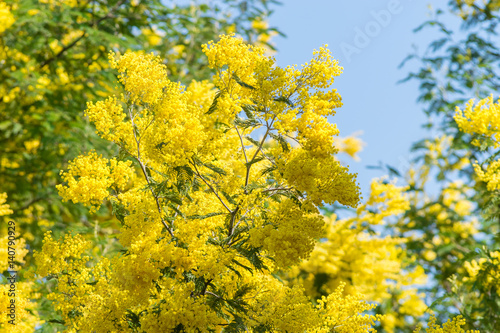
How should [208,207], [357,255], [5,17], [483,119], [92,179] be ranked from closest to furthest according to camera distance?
[92,179] → [208,207] → [483,119] → [357,255] → [5,17]

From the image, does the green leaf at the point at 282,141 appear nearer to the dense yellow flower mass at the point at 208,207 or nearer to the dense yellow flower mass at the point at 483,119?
the dense yellow flower mass at the point at 208,207

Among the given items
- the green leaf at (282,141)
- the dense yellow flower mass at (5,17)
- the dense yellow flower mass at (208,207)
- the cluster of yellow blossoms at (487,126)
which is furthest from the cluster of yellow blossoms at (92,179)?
the dense yellow flower mass at (5,17)

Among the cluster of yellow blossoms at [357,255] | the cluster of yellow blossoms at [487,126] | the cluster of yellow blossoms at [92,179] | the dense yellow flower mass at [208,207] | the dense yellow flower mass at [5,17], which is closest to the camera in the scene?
the dense yellow flower mass at [208,207]

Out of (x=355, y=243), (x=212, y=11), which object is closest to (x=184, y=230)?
(x=355, y=243)

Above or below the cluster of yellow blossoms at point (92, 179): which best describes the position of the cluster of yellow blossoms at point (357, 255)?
above

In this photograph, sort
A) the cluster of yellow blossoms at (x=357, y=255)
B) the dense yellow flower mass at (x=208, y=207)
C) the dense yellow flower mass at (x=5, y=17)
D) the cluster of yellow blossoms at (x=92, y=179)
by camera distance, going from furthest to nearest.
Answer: the dense yellow flower mass at (x=5, y=17)
the cluster of yellow blossoms at (x=357, y=255)
the cluster of yellow blossoms at (x=92, y=179)
the dense yellow flower mass at (x=208, y=207)

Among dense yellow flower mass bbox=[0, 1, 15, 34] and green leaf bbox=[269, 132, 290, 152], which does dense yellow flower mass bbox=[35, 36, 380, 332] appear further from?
dense yellow flower mass bbox=[0, 1, 15, 34]

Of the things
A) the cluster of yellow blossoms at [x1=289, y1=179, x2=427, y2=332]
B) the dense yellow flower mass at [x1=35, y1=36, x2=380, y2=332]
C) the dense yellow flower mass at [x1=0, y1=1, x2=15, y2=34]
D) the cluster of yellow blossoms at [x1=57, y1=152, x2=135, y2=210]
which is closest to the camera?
the dense yellow flower mass at [x1=35, y1=36, x2=380, y2=332]

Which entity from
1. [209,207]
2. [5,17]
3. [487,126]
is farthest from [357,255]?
[5,17]

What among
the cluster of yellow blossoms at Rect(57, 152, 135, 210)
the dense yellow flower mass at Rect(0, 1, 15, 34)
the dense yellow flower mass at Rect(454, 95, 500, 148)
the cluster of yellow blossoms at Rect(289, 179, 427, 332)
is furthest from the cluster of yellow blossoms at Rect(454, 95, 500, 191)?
the dense yellow flower mass at Rect(0, 1, 15, 34)

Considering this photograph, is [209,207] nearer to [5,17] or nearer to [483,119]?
[483,119]

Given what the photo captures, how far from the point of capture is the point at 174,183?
3057 mm

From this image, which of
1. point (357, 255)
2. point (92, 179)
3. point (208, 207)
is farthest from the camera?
point (357, 255)

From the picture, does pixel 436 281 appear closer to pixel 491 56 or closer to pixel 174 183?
pixel 491 56
